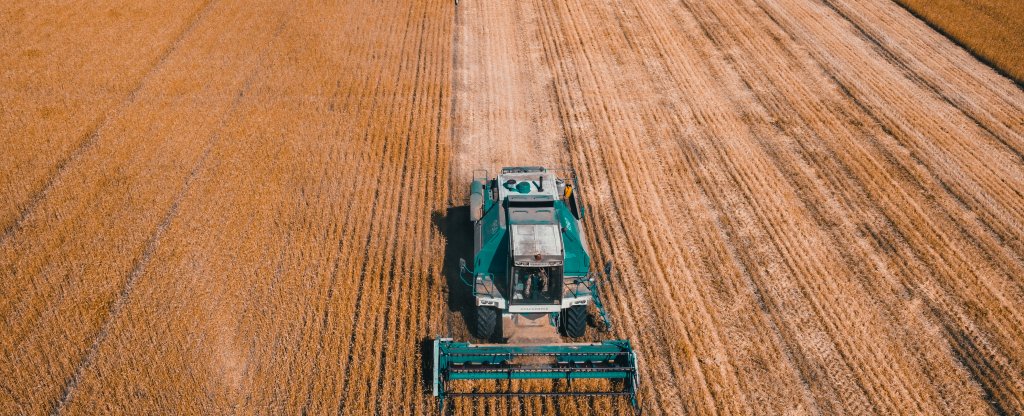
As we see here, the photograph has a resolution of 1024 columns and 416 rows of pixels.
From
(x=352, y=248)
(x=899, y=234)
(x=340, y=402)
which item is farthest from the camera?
(x=899, y=234)

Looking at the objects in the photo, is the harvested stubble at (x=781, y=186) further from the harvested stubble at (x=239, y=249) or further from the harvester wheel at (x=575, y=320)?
the harvested stubble at (x=239, y=249)

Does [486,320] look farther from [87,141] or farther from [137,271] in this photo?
[87,141]

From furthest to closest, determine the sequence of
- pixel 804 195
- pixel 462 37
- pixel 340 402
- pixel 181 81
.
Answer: pixel 462 37 → pixel 181 81 → pixel 804 195 → pixel 340 402

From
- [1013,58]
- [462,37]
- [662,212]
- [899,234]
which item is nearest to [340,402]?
[662,212]

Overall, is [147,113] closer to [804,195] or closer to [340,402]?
[340,402]

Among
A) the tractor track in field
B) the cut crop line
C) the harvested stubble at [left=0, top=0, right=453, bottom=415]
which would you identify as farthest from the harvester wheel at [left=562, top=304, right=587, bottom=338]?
the cut crop line

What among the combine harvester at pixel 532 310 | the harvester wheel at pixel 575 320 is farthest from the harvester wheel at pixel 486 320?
the harvester wheel at pixel 575 320

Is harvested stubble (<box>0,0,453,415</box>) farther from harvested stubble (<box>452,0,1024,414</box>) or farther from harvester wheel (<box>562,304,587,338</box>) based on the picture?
harvested stubble (<box>452,0,1024,414</box>)

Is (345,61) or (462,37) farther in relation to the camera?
(462,37)

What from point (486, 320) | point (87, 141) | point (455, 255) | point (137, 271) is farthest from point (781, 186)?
point (87, 141)
